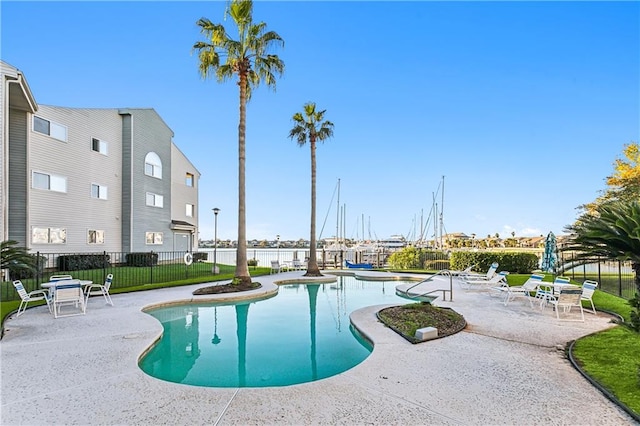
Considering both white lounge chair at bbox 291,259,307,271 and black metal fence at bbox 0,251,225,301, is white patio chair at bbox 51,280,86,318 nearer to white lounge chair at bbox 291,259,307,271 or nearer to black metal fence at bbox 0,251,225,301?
black metal fence at bbox 0,251,225,301

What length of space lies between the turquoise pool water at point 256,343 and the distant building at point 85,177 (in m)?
9.14

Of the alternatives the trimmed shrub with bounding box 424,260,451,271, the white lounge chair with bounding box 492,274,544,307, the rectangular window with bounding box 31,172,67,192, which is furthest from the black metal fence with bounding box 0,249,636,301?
the trimmed shrub with bounding box 424,260,451,271

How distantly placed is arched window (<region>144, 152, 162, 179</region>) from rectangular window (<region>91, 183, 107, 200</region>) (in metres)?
3.06

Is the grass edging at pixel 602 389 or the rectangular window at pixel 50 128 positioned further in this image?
the rectangular window at pixel 50 128

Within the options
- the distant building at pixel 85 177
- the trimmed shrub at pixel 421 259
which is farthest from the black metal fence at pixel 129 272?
the trimmed shrub at pixel 421 259

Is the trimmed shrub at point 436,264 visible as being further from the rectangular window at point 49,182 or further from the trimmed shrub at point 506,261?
the rectangular window at point 49,182

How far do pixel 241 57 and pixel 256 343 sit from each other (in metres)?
11.4

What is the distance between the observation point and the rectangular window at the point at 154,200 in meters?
22.5

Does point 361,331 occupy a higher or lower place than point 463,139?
lower

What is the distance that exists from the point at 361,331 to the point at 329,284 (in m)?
9.47

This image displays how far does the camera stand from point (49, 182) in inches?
653

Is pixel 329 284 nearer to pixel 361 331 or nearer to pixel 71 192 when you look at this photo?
pixel 361 331

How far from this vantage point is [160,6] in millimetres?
13258

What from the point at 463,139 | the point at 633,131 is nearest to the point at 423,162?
the point at 463,139
